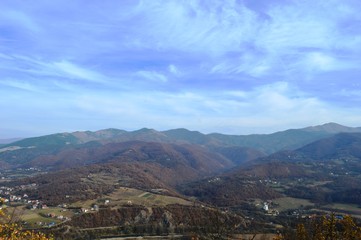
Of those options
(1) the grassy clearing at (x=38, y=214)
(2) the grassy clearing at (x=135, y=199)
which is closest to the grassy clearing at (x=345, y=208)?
(2) the grassy clearing at (x=135, y=199)

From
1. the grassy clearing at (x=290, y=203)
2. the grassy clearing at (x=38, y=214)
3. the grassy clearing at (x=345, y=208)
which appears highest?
the grassy clearing at (x=38, y=214)

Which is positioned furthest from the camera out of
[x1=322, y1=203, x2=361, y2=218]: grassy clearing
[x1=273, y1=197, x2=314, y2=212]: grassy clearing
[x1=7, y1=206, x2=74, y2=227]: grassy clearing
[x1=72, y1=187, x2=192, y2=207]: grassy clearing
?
[x1=273, y1=197, x2=314, y2=212]: grassy clearing

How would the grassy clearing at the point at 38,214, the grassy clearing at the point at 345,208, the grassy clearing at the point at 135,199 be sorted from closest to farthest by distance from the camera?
the grassy clearing at the point at 38,214
the grassy clearing at the point at 345,208
the grassy clearing at the point at 135,199

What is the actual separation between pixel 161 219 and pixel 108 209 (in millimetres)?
20925

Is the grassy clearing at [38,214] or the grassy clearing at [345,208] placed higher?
the grassy clearing at [38,214]

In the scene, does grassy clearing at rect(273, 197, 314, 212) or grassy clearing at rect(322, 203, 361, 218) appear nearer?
grassy clearing at rect(322, 203, 361, 218)

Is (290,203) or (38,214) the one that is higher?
(38,214)

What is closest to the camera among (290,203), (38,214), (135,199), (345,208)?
(38,214)

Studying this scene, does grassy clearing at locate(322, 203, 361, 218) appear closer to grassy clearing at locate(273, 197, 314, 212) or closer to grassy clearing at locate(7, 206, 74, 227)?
grassy clearing at locate(273, 197, 314, 212)

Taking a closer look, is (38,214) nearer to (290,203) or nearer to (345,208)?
(290,203)

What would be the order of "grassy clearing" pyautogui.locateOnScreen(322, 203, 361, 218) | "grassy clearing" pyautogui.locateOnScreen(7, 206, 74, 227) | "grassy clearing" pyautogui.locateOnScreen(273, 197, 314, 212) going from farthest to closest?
"grassy clearing" pyautogui.locateOnScreen(273, 197, 314, 212) < "grassy clearing" pyautogui.locateOnScreen(322, 203, 361, 218) < "grassy clearing" pyautogui.locateOnScreen(7, 206, 74, 227)

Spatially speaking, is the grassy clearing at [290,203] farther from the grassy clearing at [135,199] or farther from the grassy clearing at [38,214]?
the grassy clearing at [38,214]

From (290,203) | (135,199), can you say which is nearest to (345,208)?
(290,203)

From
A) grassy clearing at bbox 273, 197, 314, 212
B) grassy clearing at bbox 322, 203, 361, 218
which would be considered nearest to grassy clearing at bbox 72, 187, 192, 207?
grassy clearing at bbox 273, 197, 314, 212
